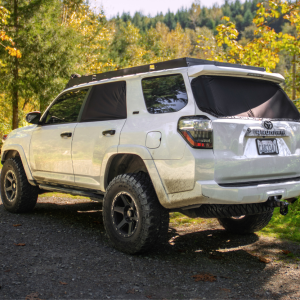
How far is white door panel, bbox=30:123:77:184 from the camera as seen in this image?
4961mm

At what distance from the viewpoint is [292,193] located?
3.71 m

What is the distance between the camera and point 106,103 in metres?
4.61

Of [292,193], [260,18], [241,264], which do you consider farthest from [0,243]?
[260,18]

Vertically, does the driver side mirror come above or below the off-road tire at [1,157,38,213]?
above

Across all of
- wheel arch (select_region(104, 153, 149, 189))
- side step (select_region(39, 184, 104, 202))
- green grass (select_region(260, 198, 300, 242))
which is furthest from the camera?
green grass (select_region(260, 198, 300, 242))

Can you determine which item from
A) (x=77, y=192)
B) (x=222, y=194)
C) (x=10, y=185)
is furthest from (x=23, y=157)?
(x=222, y=194)

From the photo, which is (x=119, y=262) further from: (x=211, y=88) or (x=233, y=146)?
(x=211, y=88)

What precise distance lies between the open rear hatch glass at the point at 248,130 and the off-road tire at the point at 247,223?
1.04 metres

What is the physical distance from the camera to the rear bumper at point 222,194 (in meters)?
3.30

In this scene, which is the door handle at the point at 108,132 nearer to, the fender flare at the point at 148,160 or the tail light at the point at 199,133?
the fender flare at the point at 148,160

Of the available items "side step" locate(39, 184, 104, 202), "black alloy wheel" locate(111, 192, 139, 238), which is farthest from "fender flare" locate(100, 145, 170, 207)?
"side step" locate(39, 184, 104, 202)

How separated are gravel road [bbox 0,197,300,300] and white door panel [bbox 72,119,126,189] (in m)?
0.80

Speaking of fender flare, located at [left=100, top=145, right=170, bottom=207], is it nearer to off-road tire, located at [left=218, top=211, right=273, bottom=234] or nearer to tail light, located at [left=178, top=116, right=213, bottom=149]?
tail light, located at [left=178, top=116, right=213, bottom=149]

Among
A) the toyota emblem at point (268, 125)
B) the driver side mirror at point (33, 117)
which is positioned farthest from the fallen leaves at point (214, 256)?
the driver side mirror at point (33, 117)
